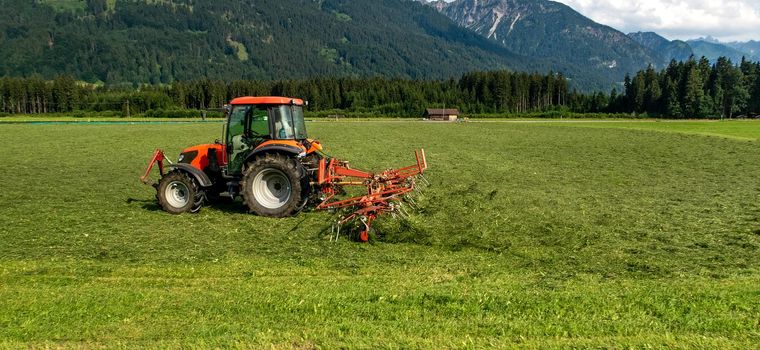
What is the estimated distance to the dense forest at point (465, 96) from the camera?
10375 centimetres

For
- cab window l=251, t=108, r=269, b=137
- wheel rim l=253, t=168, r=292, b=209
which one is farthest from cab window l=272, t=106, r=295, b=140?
wheel rim l=253, t=168, r=292, b=209

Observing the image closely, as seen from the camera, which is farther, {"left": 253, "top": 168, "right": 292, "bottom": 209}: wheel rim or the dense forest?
the dense forest

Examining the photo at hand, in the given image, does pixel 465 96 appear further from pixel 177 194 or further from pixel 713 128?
pixel 177 194

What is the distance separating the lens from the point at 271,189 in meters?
11.8

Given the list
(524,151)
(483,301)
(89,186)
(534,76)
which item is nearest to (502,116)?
(534,76)

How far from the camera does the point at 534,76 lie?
137125mm

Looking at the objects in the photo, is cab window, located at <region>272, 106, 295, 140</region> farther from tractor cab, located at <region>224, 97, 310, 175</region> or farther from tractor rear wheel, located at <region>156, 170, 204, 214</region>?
tractor rear wheel, located at <region>156, 170, 204, 214</region>

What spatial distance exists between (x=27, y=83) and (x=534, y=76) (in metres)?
120

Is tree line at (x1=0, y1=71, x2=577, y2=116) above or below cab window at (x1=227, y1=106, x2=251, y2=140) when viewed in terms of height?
above

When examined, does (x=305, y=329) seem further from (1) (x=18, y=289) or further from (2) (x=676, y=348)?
(1) (x=18, y=289)

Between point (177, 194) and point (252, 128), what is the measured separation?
224 cm

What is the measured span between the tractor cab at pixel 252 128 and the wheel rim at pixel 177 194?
41.8 inches

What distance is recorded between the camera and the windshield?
12.2m

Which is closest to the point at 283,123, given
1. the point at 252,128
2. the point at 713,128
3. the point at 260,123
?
the point at 260,123
